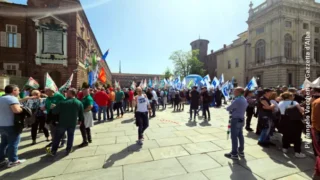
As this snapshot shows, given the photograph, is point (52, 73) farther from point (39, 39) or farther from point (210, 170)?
point (210, 170)

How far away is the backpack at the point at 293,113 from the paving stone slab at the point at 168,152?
9.78ft

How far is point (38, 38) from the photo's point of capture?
18969 millimetres

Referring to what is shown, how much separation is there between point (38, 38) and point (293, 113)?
22917 mm

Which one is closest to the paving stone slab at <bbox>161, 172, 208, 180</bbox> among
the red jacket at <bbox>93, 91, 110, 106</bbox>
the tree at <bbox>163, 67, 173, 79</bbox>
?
the red jacket at <bbox>93, 91, 110, 106</bbox>

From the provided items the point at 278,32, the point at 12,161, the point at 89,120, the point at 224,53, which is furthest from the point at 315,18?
the point at 12,161

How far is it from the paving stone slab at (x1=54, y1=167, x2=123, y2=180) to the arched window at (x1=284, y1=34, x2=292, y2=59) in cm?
3722

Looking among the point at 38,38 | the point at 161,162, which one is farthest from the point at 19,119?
the point at 38,38

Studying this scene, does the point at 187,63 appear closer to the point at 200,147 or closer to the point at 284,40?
the point at 284,40

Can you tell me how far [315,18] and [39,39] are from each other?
45.1 metres

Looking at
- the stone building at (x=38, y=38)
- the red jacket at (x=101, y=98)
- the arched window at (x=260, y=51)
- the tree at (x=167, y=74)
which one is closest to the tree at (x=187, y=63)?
the tree at (x=167, y=74)

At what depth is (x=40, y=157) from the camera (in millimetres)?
4727

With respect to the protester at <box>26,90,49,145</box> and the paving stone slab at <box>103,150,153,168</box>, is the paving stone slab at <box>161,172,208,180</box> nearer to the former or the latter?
the paving stone slab at <box>103,150,153,168</box>

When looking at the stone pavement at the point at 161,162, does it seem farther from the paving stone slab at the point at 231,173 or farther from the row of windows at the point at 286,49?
the row of windows at the point at 286,49

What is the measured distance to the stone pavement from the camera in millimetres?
3717
